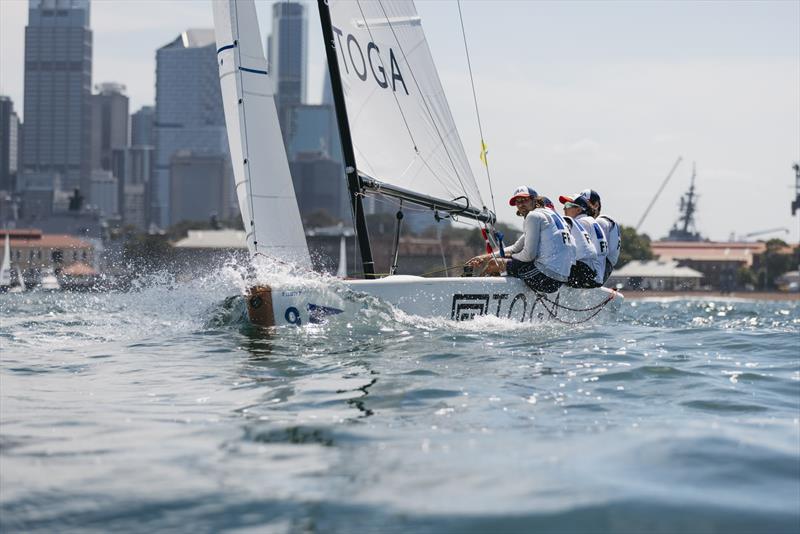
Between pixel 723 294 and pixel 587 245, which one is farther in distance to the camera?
pixel 723 294

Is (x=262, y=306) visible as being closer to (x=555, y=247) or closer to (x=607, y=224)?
(x=555, y=247)

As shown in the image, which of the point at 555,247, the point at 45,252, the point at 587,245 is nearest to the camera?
the point at 555,247

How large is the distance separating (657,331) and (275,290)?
3839 mm

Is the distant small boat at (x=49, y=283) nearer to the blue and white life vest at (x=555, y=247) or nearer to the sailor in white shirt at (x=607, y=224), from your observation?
the sailor in white shirt at (x=607, y=224)

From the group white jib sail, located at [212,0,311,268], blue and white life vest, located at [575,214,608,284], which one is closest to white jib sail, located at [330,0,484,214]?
white jib sail, located at [212,0,311,268]

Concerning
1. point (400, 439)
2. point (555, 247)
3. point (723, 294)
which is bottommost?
point (723, 294)

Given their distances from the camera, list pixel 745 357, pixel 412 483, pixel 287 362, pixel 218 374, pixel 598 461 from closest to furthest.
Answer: pixel 412 483 → pixel 598 461 → pixel 218 374 → pixel 287 362 → pixel 745 357

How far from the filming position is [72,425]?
4.92 meters

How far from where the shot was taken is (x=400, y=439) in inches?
181

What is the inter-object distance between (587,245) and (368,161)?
2552 millimetres

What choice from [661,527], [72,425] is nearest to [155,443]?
[72,425]

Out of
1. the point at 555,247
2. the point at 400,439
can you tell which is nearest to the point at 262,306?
the point at 555,247

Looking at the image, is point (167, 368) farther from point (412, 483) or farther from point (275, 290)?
point (412, 483)

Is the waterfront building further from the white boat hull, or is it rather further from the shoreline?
the white boat hull
